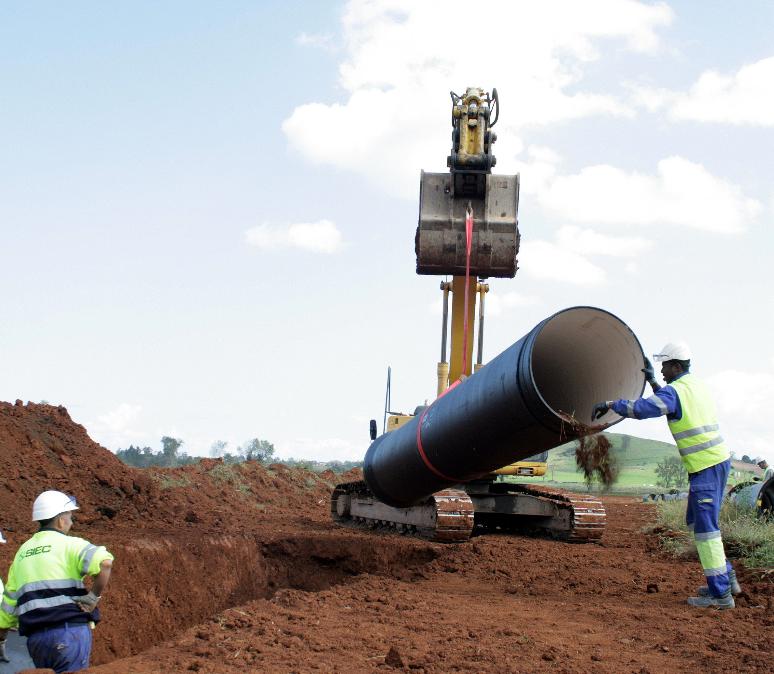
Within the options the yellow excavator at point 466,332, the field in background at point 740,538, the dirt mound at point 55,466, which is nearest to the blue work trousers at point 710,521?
the field in background at point 740,538

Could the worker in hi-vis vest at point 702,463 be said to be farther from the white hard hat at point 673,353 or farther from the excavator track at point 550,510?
the excavator track at point 550,510

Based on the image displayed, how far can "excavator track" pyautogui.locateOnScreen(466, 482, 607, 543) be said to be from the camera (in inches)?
478

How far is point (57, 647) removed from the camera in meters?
5.91

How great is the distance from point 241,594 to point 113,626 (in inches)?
83.2

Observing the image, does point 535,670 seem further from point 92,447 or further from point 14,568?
point 92,447

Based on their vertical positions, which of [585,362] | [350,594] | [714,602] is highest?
[585,362]

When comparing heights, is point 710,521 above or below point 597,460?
below

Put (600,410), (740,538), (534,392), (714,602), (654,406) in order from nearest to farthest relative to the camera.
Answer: (534,392) < (600,410) < (654,406) < (714,602) < (740,538)

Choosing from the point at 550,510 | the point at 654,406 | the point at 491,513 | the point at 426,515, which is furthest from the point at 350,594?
the point at 550,510

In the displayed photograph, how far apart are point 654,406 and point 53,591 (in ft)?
15.9

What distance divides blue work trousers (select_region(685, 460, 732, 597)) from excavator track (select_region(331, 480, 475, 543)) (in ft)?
14.9

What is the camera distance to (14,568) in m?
5.91

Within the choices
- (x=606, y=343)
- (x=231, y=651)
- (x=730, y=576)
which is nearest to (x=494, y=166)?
(x=606, y=343)

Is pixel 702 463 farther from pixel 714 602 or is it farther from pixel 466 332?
pixel 466 332
